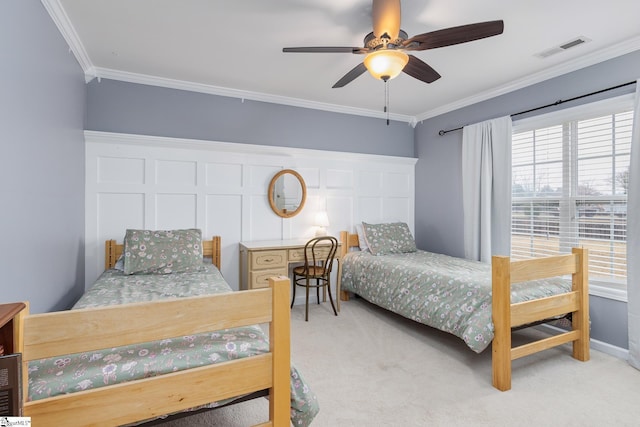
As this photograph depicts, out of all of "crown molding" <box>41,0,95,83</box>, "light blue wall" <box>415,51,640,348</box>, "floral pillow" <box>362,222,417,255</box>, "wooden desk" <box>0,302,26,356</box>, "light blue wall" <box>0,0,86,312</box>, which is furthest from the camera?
"floral pillow" <box>362,222,417,255</box>

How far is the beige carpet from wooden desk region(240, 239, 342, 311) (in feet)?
2.21

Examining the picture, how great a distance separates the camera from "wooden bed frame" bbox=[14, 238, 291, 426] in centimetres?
109

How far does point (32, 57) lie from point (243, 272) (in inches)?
94.9

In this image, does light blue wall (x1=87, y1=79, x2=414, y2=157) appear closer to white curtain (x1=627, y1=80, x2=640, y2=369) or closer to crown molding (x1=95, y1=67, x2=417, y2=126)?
crown molding (x1=95, y1=67, x2=417, y2=126)

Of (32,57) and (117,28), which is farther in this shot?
(117,28)

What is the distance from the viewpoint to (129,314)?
1194 millimetres

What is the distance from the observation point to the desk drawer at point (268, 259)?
3.26 m

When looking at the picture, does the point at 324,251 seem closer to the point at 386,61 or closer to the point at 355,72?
the point at 355,72

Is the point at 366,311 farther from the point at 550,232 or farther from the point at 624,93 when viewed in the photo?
the point at 624,93

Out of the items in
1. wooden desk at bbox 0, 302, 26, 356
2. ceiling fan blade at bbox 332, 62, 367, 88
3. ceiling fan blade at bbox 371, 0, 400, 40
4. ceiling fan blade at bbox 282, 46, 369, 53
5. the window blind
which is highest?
ceiling fan blade at bbox 371, 0, 400, 40

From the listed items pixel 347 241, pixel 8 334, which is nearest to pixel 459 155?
pixel 347 241

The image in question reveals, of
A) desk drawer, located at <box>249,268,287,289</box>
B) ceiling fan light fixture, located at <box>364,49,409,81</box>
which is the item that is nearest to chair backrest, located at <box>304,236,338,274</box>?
desk drawer, located at <box>249,268,287,289</box>

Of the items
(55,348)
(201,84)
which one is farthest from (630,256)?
(201,84)

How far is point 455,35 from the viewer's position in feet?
6.09
